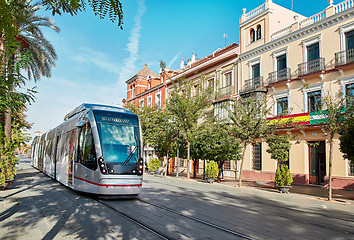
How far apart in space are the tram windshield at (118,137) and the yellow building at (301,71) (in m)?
11.4

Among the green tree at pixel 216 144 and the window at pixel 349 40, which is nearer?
the window at pixel 349 40

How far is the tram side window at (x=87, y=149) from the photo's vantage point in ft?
32.2

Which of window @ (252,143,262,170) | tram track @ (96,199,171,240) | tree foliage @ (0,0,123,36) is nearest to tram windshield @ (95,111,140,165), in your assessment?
tram track @ (96,199,171,240)

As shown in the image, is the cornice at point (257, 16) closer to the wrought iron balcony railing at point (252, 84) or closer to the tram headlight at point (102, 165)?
the wrought iron balcony railing at point (252, 84)

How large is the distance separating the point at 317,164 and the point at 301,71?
7.45m

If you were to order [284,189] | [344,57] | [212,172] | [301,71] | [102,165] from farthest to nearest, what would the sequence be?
1. [301,71]
2. [212,172]
3. [344,57]
4. [284,189]
5. [102,165]

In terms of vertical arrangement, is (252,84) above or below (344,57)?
below

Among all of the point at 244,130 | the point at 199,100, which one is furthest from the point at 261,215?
the point at 199,100

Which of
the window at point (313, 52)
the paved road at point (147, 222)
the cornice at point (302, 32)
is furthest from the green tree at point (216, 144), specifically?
the paved road at point (147, 222)

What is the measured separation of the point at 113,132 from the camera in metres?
10.3

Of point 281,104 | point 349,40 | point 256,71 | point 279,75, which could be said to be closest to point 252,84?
point 256,71

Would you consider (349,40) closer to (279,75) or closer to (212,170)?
(279,75)

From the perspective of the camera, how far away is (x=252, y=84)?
2655 cm

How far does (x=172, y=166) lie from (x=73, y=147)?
29.3 m
